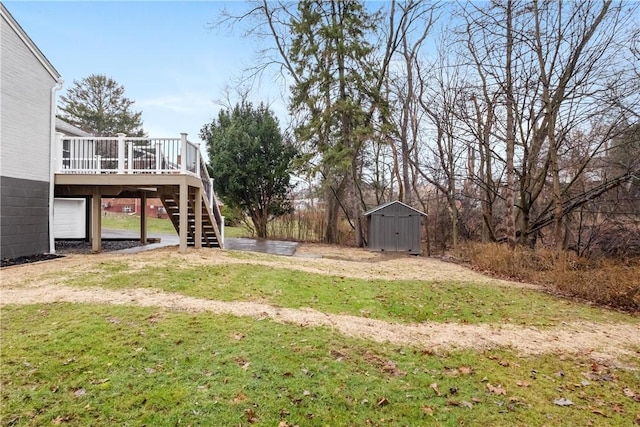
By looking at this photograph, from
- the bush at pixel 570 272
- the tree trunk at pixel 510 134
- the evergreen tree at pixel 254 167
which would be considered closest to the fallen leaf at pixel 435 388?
the bush at pixel 570 272

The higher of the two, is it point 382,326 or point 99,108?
point 99,108

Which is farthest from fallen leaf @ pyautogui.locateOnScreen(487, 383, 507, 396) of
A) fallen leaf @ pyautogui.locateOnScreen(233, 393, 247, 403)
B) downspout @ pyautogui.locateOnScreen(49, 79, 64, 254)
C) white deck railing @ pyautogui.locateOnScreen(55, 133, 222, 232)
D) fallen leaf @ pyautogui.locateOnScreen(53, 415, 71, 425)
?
downspout @ pyautogui.locateOnScreen(49, 79, 64, 254)

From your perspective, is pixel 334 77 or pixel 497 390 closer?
pixel 497 390

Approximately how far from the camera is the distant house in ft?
25.9

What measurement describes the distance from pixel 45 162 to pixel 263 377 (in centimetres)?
900

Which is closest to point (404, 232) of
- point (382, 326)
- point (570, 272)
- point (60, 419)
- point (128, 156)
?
point (570, 272)

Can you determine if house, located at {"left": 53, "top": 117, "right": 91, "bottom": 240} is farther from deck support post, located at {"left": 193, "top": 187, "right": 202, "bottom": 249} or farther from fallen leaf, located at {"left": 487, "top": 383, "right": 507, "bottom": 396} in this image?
fallen leaf, located at {"left": 487, "top": 383, "right": 507, "bottom": 396}

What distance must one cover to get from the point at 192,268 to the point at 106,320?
3.03 metres

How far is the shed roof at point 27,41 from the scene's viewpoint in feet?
25.8

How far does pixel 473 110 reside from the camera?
1305 centimetres

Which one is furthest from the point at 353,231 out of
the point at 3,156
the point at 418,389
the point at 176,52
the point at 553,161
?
the point at 418,389

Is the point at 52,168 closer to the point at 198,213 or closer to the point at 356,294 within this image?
the point at 198,213

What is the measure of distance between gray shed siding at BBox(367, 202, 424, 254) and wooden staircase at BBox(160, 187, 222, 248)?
613 cm

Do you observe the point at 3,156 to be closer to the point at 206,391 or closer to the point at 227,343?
the point at 227,343
